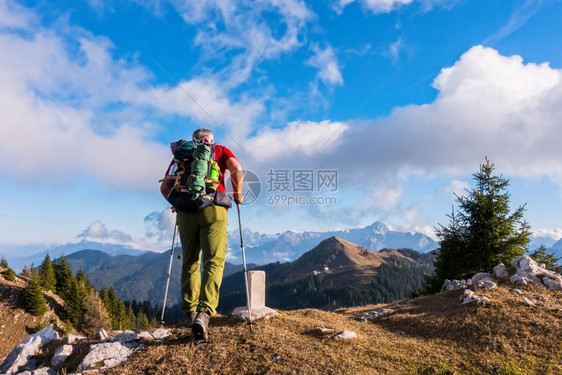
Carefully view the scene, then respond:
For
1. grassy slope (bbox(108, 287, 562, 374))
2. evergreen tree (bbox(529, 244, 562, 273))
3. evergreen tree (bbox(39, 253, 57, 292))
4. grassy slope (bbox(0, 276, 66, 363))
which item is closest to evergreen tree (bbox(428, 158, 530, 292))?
evergreen tree (bbox(529, 244, 562, 273))

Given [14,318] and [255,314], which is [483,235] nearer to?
[255,314]

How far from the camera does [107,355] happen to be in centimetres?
701

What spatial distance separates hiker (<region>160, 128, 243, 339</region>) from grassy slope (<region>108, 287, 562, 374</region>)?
0.89 m

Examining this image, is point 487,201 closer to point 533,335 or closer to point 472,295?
point 472,295

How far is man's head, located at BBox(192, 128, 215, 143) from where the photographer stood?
8.48m

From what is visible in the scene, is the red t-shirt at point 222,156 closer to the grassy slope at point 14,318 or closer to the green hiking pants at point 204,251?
the green hiking pants at point 204,251

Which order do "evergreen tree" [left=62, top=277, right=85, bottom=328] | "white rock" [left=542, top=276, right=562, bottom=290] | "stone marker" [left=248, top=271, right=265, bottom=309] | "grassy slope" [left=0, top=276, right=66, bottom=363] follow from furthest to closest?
"evergreen tree" [left=62, top=277, right=85, bottom=328] → "grassy slope" [left=0, top=276, right=66, bottom=363] → "white rock" [left=542, top=276, right=562, bottom=290] → "stone marker" [left=248, top=271, right=265, bottom=309]

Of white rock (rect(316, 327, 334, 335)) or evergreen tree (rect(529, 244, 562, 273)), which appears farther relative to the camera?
evergreen tree (rect(529, 244, 562, 273))

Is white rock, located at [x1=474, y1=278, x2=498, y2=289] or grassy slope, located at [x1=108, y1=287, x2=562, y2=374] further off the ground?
white rock, located at [x1=474, y1=278, x2=498, y2=289]

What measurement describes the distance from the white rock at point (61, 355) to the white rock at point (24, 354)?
83 cm

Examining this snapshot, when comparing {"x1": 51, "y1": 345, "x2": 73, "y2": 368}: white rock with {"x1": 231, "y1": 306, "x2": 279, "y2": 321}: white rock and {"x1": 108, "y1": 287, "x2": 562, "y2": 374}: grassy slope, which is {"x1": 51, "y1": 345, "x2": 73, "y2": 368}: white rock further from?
{"x1": 231, "y1": 306, "x2": 279, "y2": 321}: white rock

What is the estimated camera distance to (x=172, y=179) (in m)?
7.97

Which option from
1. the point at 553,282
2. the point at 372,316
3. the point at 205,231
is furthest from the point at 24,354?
the point at 553,282

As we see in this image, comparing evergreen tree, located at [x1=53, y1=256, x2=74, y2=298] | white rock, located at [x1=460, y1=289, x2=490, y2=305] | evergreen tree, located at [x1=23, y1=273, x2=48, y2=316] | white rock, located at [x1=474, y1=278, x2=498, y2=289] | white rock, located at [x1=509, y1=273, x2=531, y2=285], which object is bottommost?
evergreen tree, located at [x1=23, y1=273, x2=48, y2=316]
